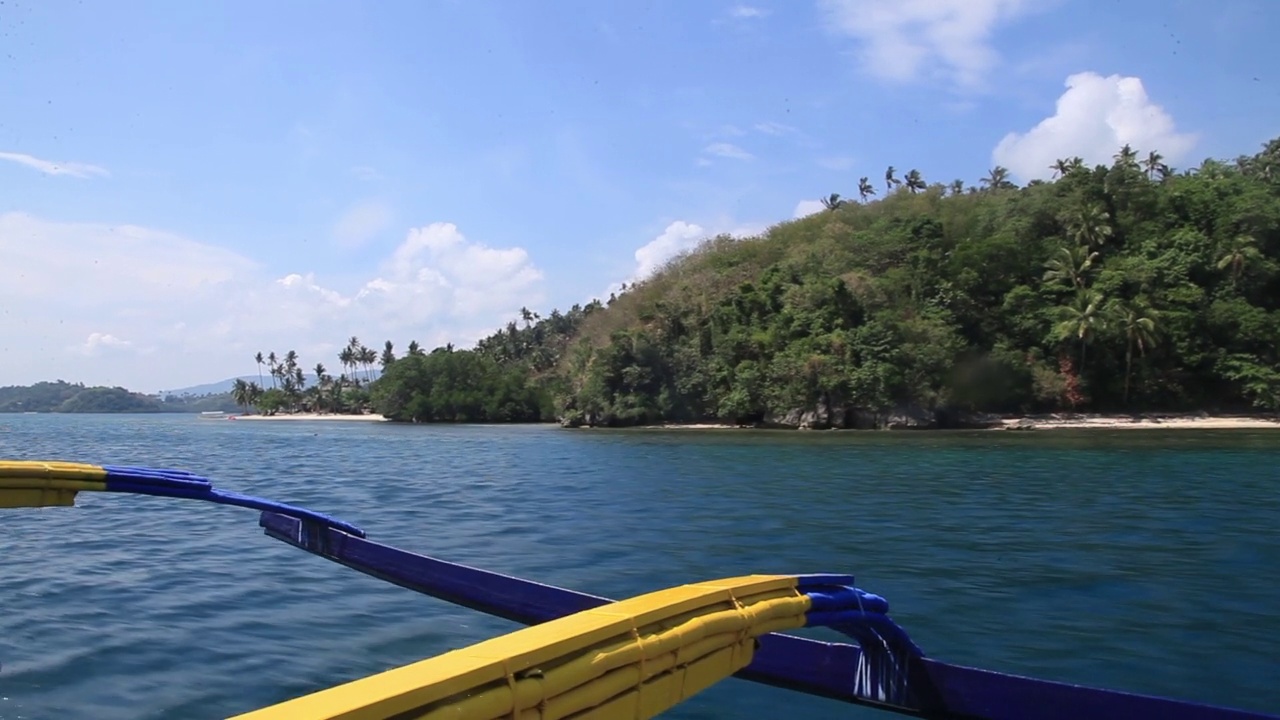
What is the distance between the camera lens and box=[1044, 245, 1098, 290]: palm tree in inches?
2699

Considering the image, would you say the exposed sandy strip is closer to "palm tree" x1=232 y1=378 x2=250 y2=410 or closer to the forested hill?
the forested hill

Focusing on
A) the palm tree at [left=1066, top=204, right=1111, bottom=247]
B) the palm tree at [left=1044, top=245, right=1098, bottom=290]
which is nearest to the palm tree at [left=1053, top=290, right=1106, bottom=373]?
the palm tree at [left=1044, top=245, right=1098, bottom=290]

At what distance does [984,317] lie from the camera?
70812mm

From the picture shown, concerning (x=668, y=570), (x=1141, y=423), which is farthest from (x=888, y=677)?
(x=1141, y=423)

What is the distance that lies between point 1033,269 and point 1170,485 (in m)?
52.2

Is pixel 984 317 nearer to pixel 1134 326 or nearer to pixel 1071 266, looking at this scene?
pixel 1071 266

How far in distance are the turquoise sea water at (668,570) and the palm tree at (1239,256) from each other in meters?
43.5

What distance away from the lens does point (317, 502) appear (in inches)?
853

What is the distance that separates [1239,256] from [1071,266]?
1090 centimetres

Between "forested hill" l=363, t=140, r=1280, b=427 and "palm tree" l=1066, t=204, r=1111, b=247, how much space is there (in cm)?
17

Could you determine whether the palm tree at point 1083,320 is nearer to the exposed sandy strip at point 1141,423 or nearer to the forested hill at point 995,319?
the forested hill at point 995,319

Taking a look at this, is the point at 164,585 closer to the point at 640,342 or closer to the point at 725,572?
the point at 725,572

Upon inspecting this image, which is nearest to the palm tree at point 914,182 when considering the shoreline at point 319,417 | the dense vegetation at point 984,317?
the dense vegetation at point 984,317

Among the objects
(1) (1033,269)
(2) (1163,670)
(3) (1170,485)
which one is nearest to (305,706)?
(2) (1163,670)
